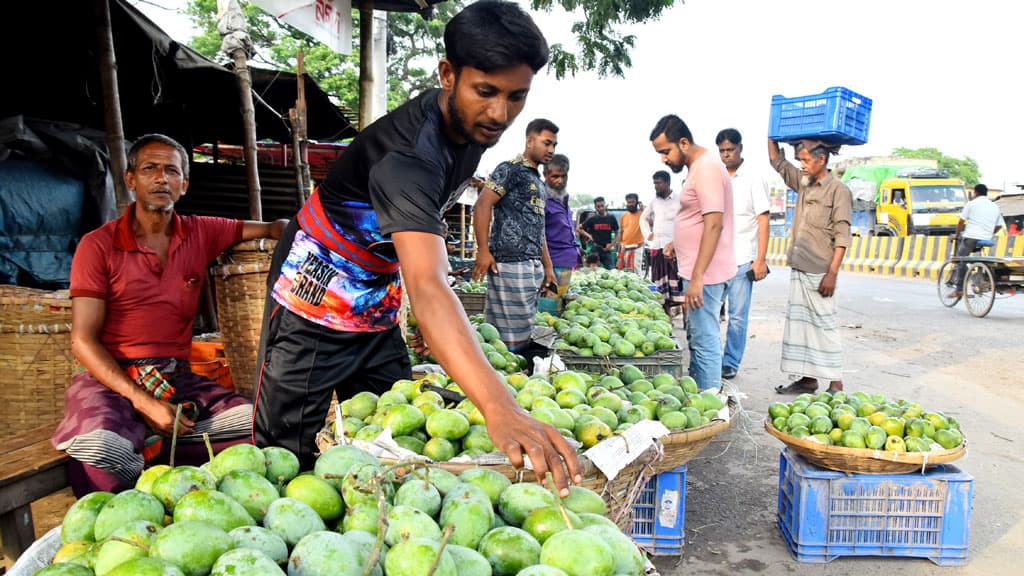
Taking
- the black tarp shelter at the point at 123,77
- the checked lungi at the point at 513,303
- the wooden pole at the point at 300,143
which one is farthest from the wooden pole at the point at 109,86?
the checked lungi at the point at 513,303

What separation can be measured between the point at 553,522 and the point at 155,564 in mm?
698

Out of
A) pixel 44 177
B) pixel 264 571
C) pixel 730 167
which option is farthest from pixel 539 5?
pixel 264 571

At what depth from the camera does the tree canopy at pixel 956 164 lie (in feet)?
168

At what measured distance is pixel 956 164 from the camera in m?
52.1

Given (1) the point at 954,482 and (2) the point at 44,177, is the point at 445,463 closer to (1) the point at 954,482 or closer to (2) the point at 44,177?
(1) the point at 954,482

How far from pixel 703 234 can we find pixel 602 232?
32.0ft

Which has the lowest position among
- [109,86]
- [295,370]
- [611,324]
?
[611,324]

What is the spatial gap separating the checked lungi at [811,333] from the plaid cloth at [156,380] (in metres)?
4.62

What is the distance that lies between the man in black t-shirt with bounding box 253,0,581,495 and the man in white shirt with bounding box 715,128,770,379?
4.12 metres

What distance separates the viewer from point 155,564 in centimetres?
95

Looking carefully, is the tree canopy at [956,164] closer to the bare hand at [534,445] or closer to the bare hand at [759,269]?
the bare hand at [759,269]

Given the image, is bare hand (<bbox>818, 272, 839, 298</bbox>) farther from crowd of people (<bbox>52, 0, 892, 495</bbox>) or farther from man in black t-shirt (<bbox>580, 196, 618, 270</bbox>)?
man in black t-shirt (<bbox>580, 196, 618, 270</bbox>)

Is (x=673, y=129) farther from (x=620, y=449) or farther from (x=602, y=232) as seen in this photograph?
(x=602, y=232)

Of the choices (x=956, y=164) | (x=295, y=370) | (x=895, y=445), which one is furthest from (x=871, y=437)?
(x=956, y=164)
